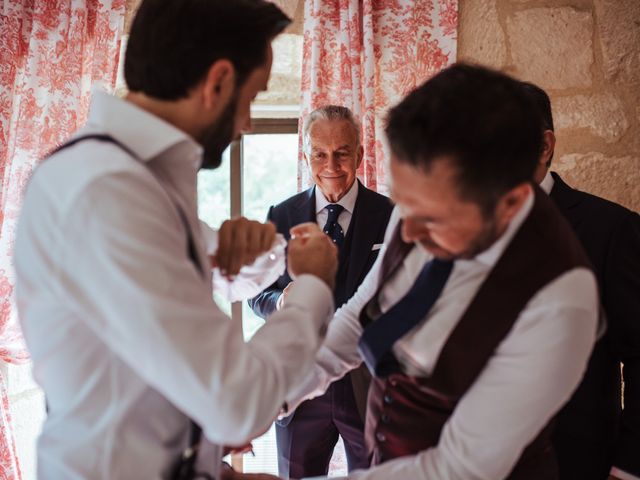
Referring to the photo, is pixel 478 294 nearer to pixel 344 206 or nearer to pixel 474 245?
pixel 474 245

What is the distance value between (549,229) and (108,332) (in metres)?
0.69

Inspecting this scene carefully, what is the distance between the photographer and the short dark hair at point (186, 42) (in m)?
0.98

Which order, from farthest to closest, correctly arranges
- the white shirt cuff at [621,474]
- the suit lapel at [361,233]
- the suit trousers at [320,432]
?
the suit lapel at [361,233], the suit trousers at [320,432], the white shirt cuff at [621,474]

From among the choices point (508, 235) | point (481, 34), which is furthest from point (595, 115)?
point (508, 235)

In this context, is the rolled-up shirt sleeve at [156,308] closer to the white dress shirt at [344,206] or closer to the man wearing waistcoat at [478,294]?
the man wearing waistcoat at [478,294]

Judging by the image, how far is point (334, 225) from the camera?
246 cm

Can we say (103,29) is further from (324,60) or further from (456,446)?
(456,446)

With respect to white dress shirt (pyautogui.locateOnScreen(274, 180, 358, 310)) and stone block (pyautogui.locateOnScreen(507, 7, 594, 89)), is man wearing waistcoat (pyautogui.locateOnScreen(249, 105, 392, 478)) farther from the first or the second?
stone block (pyautogui.locateOnScreen(507, 7, 594, 89))

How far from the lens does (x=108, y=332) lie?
2.73 ft

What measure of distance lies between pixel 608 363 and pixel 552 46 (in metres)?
1.76

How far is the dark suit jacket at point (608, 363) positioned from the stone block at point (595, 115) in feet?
4.31

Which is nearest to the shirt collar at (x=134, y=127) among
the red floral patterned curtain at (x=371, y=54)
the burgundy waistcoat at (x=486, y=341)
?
the burgundy waistcoat at (x=486, y=341)

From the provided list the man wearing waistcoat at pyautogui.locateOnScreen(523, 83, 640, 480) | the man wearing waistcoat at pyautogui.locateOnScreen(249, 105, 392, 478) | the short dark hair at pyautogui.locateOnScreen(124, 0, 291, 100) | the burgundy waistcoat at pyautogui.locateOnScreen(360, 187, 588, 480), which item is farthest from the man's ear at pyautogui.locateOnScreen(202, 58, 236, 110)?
the man wearing waistcoat at pyautogui.locateOnScreen(249, 105, 392, 478)

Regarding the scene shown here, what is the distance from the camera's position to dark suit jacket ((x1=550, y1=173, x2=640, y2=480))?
144 centimetres
